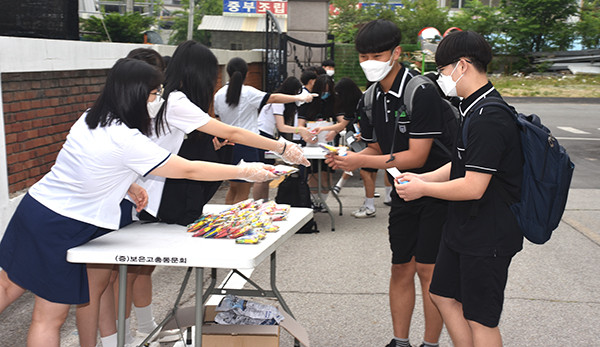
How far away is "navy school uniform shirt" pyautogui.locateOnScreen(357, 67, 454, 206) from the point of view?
12.3ft

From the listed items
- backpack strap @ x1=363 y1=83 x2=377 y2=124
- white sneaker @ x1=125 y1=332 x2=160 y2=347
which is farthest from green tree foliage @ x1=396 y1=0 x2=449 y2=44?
white sneaker @ x1=125 y1=332 x2=160 y2=347

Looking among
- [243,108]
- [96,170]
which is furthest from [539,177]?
[243,108]

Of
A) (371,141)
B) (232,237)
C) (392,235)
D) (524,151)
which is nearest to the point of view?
(524,151)

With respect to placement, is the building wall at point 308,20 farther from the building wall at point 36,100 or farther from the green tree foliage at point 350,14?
the green tree foliage at point 350,14

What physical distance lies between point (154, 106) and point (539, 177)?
6.76 feet

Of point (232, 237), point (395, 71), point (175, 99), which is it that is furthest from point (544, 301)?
point (175, 99)

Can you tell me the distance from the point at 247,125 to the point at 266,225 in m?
3.77

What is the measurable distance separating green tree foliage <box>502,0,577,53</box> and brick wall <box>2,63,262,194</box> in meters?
35.7

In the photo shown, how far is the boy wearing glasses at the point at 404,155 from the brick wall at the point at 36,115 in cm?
298

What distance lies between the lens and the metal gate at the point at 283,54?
13031mm

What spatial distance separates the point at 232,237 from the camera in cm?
349

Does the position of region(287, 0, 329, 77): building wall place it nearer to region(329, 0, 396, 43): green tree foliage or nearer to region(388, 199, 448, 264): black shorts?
region(388, 199, 448, 264): black shorts

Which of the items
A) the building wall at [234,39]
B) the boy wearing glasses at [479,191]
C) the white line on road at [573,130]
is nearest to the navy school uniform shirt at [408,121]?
the boy wearing glasses at [479,191]

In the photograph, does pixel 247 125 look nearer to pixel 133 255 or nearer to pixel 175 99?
pixel 175 99
